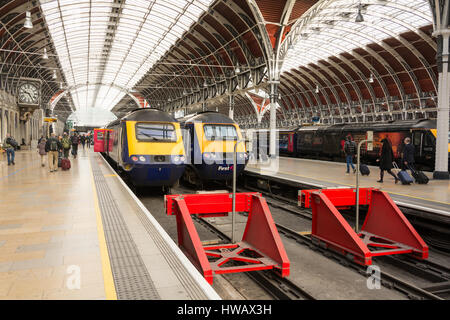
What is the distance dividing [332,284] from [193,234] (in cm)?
265

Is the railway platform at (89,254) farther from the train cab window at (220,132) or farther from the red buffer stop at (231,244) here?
the train cab window at (220,132)

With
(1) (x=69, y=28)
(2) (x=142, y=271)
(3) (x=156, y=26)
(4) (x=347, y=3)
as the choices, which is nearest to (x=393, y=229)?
(2) (x=142, y=271)

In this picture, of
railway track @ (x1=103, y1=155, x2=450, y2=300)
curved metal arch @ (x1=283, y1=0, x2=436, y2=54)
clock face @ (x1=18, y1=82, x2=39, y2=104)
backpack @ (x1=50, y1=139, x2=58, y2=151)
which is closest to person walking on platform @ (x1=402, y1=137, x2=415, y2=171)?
railway track @ (x1=103, y1=155, x2=450, y2=300)

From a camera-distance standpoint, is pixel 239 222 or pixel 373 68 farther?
pixel 373 68

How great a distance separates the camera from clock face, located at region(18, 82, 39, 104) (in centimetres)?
3700

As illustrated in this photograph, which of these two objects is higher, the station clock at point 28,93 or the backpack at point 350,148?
the station clock at point 28,93

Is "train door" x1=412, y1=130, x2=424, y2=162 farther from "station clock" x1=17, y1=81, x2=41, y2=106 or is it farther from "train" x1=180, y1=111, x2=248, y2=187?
"station clock" x1=17, y1=81, x2=41, y2=106

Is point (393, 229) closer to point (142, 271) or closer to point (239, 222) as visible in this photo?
point (239, 222)

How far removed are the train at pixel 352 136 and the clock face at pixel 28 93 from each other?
23767 mm

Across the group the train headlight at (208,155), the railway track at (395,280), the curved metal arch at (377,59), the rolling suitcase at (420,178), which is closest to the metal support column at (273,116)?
the train headlight at (208,155)

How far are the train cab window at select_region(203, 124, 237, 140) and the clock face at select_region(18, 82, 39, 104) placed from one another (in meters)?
30.5

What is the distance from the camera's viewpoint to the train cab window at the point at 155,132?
12.5 metres

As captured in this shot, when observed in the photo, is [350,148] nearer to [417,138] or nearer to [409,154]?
[409,154]
